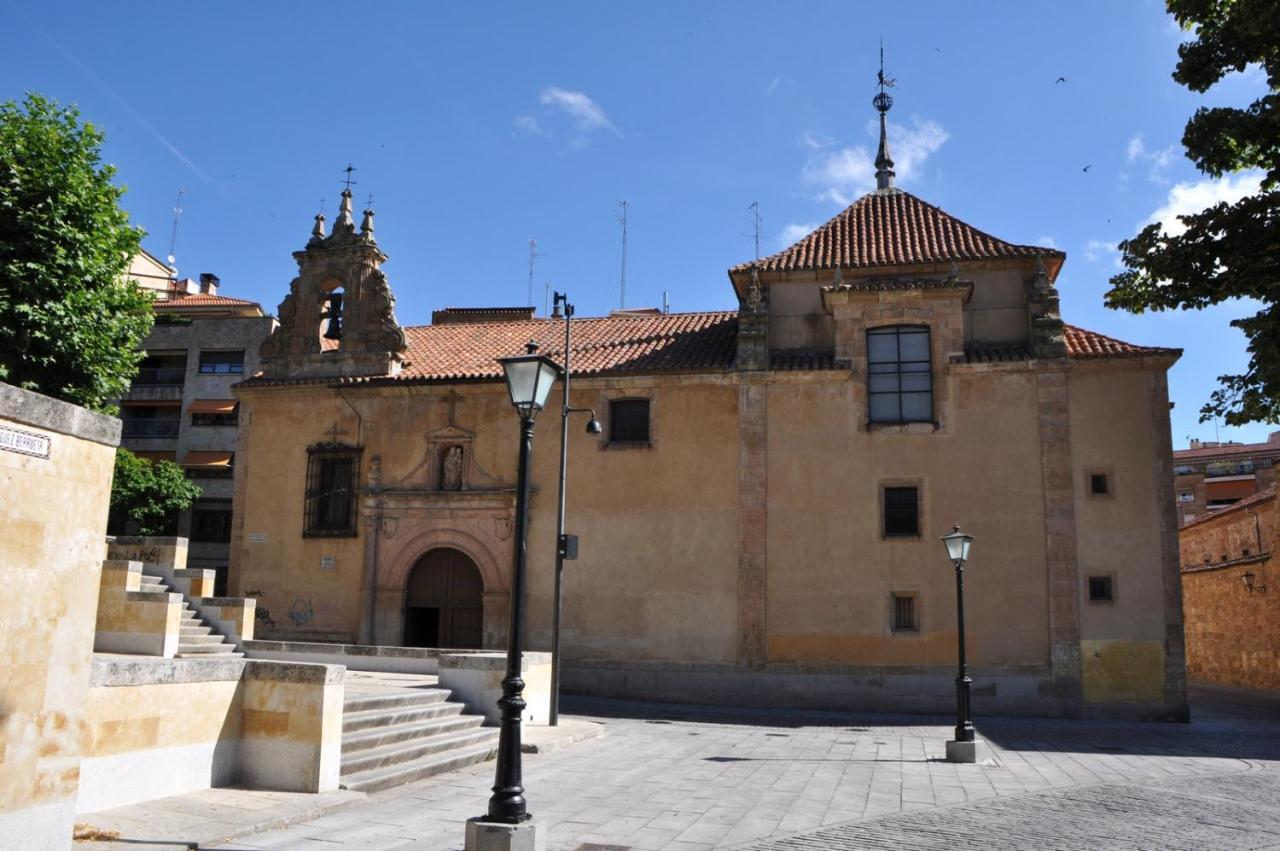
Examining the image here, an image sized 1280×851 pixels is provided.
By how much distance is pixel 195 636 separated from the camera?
16.5 m

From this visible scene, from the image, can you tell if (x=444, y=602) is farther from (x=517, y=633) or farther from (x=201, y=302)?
(x=201, y=302)

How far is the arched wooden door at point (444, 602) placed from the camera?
75.7 feet

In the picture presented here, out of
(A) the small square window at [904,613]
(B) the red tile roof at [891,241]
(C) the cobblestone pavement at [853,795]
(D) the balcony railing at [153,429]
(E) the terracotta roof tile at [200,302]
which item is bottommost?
(C) the cobblestone pavement at [853,795]

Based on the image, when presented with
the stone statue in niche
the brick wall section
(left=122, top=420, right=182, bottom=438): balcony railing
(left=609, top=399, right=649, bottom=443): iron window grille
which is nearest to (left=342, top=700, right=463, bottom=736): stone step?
(left=609, top=399, right=649, bottom=443): iron window grille

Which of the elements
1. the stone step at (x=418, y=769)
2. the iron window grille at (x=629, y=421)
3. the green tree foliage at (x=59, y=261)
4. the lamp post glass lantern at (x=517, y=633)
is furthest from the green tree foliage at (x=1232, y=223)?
the green tree foliage at (x=59, y=261)

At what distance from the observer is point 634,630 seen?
2170 cm

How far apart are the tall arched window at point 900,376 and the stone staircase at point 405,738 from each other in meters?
12.5

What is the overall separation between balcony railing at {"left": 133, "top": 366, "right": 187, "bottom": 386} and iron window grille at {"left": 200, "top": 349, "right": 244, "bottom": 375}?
1.04m

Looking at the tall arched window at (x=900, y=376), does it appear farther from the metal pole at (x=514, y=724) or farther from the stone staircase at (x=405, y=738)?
the metal pole at (x=514, y=724)

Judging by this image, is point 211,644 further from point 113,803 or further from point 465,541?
point 113,803

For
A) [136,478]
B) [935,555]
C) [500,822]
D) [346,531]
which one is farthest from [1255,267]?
[136,478]

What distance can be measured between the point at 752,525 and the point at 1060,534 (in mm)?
6416

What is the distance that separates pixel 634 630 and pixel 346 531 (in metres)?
7.56

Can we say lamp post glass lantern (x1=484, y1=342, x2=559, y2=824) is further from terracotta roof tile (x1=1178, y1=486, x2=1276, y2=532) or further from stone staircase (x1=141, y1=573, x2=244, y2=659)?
terracotta roof tile (x1=1178, y1=486, x2=1276, y2=532)
